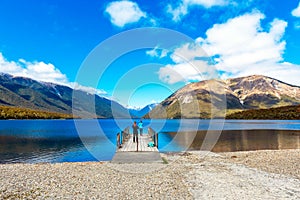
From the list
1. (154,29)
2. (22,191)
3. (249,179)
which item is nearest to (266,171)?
(249,179)

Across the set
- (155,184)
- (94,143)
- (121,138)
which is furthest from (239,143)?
(155,184)

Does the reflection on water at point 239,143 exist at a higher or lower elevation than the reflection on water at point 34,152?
higher

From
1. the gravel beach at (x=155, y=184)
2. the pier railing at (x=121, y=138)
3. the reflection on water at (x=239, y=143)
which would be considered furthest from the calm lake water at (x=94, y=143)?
the gravel beach at (x=155, y=184)

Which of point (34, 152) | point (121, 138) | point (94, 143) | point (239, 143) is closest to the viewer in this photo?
point (121, 138)

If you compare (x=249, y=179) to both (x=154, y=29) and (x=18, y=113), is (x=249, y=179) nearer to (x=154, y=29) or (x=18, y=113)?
(x=154, y=29)

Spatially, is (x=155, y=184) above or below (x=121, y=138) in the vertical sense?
below

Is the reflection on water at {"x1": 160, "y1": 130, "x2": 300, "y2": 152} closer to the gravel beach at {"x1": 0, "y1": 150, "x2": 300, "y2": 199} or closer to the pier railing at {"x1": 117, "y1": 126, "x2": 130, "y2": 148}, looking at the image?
the pier railing at {"x1": 117, "y1": 126, "x2": 130, "y2": 148}

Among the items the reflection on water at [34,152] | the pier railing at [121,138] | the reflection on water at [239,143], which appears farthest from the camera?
the reflection on water at [239,143]

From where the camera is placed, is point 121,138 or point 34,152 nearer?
point 121,138

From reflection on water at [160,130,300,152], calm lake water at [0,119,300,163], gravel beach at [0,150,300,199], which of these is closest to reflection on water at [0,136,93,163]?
calm lake water at [0,119,300,163]

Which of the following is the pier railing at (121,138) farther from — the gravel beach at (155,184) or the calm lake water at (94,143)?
the gravel beach at (155,184)

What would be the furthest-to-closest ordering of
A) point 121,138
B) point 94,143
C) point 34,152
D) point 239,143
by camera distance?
1. point 94,143
2. point 239,143
3. point 34,152
4. point 121,138

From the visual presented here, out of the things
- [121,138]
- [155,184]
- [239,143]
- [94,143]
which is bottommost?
[94,143]

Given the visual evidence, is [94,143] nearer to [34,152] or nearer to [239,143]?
[34,152]
